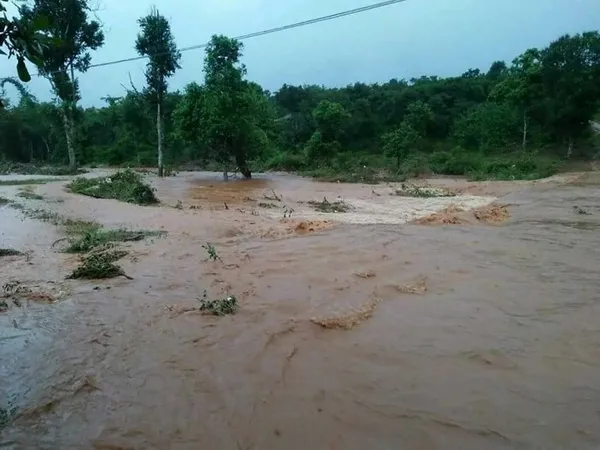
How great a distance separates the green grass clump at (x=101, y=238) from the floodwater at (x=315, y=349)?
40cm

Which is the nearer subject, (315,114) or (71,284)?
(71,284)

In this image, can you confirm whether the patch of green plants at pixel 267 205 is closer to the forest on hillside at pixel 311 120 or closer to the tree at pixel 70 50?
the forest on hillside at pixel 311 120

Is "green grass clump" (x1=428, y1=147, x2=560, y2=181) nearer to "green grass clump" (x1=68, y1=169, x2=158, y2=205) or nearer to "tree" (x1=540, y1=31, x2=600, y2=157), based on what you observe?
"tree" (x1=540, y1=31, x2=600, y2=157)

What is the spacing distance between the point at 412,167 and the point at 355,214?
14.6 meters

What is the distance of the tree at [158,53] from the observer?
928 inches

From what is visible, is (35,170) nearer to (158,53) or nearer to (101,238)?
(158,53)

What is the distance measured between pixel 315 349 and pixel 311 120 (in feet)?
114

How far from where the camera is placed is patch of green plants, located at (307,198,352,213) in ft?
43.4

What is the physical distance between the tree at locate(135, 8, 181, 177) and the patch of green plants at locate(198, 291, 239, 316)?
20.8 metres

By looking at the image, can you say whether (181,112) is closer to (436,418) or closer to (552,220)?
(552,220)

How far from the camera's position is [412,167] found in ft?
85.3

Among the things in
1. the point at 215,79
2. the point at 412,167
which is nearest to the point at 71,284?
the point at 215,79

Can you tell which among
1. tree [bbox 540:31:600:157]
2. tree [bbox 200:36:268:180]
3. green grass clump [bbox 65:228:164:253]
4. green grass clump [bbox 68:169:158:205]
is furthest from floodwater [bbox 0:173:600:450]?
tree [bbox 540:31:600:157]

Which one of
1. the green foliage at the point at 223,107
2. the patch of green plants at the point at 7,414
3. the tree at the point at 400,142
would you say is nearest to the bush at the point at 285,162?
the tree at the point at 400,142
